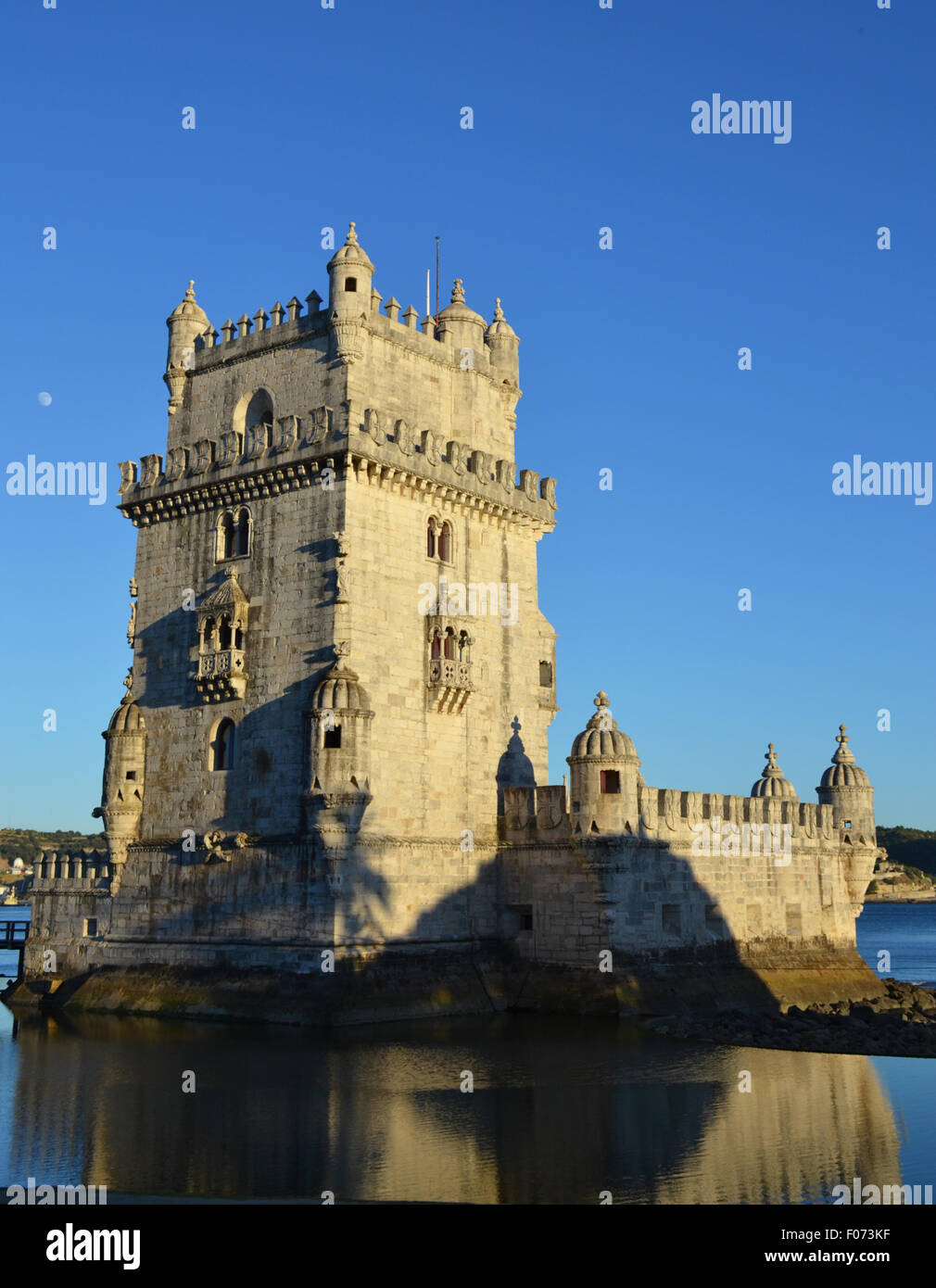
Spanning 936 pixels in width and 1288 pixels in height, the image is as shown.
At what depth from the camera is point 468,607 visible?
140 ft

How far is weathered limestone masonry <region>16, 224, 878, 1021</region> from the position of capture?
37219 millimetres

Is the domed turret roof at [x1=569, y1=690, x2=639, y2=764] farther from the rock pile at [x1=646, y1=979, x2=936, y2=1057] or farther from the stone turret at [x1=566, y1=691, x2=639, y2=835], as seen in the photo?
the rock pile at [x1=646, y1=979, x2=936, y2=1057]

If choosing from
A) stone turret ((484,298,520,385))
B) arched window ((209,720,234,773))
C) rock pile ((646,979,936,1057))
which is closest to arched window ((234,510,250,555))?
arched window ((209,720,234,773))

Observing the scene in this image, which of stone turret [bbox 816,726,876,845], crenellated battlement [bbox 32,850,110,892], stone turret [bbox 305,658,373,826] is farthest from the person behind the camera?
stone turret [bbox 816,726,876,845]

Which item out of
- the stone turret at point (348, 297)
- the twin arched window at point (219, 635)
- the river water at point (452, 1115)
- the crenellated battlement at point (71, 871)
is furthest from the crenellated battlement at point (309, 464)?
the river water at point (452, 1115)

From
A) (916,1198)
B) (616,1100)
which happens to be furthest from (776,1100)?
(916,1198)

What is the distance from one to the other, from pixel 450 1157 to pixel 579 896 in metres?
18.8

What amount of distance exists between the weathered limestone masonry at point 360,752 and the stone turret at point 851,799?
6868 mm

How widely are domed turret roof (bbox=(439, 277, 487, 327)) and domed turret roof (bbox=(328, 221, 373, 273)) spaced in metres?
5.09

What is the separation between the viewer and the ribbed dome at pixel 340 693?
119 feet

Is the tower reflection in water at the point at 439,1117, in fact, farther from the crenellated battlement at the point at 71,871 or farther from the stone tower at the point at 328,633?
the crenellated battlement at the point at 71,871

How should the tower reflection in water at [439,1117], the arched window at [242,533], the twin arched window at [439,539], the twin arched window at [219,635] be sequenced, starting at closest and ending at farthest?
1. the tower reflection in water at [439,1117]
2. the twin arched window at [219,635]
3. the arched window at [242,533]
4. the twin arched window at [439,539]

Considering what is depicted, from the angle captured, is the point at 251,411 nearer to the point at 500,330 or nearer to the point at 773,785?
the point at 500,330
